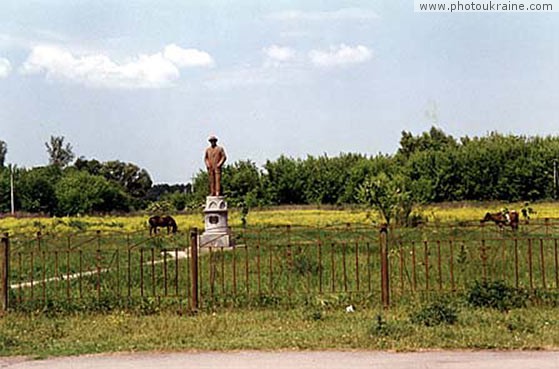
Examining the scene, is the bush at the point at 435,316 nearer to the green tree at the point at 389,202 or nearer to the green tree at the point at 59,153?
the green tree at the point at 389,202

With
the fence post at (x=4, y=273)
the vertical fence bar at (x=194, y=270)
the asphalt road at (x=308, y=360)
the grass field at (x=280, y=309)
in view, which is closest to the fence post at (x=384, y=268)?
the grass field at (x=280, y=309)

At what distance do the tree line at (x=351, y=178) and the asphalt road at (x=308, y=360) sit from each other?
4174 cm

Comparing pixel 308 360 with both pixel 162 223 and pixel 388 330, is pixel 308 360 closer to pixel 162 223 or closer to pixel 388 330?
pixel 388 330

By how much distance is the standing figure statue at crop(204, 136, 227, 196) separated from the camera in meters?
21.4

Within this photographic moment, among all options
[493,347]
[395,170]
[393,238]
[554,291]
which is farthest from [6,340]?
[395,170]

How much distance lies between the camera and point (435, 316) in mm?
10195

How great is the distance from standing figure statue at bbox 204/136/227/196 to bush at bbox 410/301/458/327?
1154 centimetres

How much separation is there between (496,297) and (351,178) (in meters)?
48.6

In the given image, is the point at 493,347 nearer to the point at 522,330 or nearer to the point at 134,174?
the point at 522,330

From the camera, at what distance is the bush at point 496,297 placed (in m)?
11.6

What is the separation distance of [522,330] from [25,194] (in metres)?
56.5

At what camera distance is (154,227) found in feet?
87.5

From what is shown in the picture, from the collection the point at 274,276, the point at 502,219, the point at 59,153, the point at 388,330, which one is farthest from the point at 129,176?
the point at 388,330

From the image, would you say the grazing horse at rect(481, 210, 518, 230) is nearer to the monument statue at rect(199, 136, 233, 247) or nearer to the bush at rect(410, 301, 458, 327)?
the monument statue at rect(199, 136, 233, 247)
